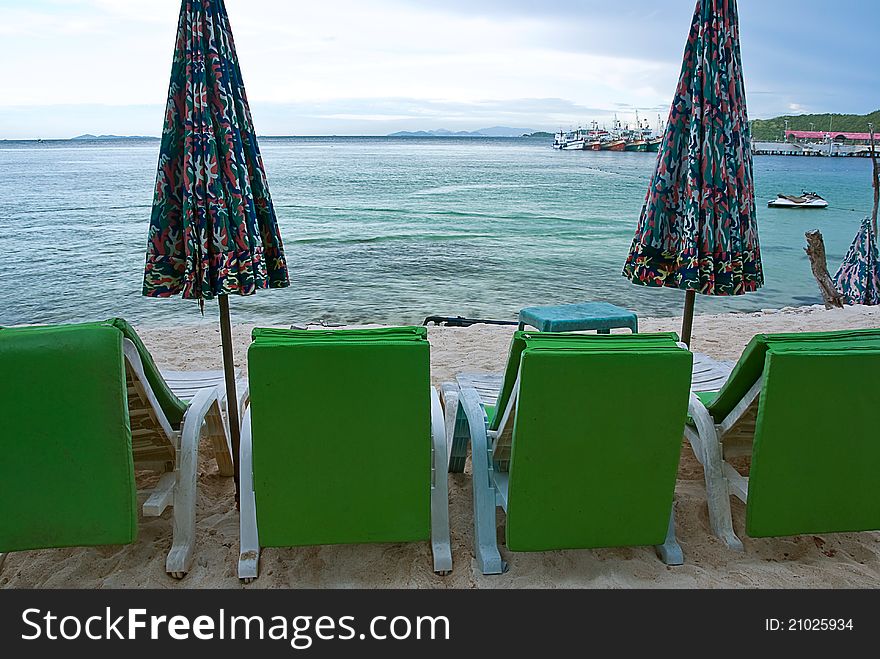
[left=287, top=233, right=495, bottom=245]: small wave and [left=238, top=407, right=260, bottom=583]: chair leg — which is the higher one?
[left=238, top=407, right=260, bottom=583]: chair leg

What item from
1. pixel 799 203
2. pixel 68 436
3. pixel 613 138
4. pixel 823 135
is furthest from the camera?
pixel 613 138

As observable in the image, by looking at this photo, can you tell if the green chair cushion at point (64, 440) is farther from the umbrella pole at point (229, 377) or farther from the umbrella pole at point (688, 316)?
the umbrella pole at point (688, 316)

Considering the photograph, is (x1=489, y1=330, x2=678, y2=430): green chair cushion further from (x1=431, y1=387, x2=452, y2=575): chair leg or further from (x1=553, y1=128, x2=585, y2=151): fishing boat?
(x1=553, y1=128, x2=585, y2=151): fishing boat

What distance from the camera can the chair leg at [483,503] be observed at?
2541 millimetres

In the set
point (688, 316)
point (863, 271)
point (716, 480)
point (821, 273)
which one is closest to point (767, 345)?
point (716, 480)

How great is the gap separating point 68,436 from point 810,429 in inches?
98.6

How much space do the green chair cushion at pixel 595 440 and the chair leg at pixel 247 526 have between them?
3.08 ft

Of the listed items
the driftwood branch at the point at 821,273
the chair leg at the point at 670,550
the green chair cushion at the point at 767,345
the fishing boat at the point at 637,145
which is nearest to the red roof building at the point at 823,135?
the fishing boat at the point at 637,145

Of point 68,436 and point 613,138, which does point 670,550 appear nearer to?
point 68,436

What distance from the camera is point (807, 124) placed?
106 meters

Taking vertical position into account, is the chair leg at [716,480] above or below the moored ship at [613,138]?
below

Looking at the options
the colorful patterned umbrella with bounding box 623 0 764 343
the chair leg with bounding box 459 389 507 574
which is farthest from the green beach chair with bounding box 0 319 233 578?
the colorful patterned umbrella with bounding box 623 0 764 343

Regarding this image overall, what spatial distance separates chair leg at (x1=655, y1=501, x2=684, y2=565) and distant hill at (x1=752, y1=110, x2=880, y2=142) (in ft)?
355

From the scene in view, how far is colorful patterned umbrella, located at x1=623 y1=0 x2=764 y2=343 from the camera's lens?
301 cm
